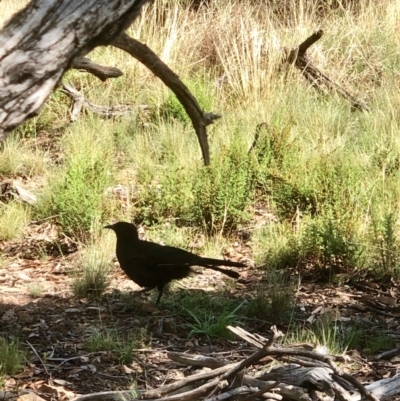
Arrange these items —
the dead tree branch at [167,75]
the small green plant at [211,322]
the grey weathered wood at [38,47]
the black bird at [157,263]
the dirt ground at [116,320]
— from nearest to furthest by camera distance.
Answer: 1. the grey weathered wood at [38,47]
2. the dead tree branch at [167,75]
3. the dirt ground at [116,320]
4. the small green plant at [211,322]
5. the black bird at [157,263]

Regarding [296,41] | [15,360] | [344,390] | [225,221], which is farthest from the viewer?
[296,41]

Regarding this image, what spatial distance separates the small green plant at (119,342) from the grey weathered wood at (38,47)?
172 centimetres

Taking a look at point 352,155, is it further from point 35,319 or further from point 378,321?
point 35,319

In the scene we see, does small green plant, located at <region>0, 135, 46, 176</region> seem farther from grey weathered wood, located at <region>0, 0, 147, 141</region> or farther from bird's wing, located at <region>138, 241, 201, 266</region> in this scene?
grey weathered wood, located at <region>0, 0, 147, 141</region>

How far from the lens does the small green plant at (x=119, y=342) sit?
155 inches

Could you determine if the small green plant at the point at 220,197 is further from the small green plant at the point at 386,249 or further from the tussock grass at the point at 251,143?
the small green plant at the point at 386,249

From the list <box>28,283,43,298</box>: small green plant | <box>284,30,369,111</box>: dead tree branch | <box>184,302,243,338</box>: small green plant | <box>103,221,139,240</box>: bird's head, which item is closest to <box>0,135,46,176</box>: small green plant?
<box>28,283,43,298</box>: small green plant

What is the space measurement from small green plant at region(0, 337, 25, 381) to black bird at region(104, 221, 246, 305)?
3.32 feet

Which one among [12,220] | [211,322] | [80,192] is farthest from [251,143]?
[211,322]

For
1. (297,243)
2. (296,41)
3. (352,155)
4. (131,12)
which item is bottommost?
(297,243)

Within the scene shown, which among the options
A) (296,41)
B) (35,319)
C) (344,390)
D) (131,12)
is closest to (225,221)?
(35,319)

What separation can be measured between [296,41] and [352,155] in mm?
3477

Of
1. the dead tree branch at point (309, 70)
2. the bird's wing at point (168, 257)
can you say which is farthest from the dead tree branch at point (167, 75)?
the dead tree branch at point (309, 70)

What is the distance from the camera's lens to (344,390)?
3.09 meters
